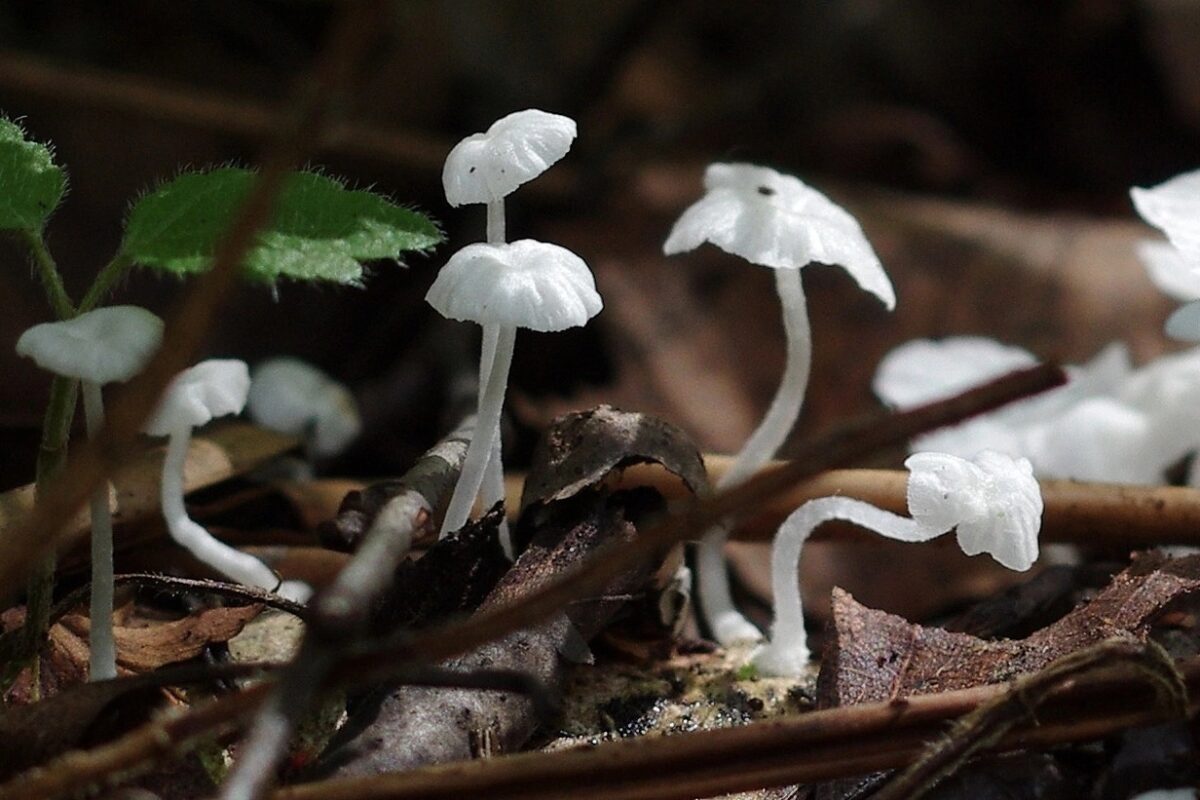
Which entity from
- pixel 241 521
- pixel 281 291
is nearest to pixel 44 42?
pixel 281 291

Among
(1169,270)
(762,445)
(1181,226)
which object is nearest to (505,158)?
(762,445)

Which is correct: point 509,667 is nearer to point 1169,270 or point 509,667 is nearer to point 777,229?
point 777,229

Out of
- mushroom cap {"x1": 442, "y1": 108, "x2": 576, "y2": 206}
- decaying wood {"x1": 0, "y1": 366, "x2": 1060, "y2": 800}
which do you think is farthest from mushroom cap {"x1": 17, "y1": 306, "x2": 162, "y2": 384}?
mushroom cap {"x1": 442, "y1": 108, "x2": 576, "y2": 206}

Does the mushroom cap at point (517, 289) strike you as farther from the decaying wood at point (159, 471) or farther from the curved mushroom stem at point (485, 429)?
the decaying wood at point (159, 471)

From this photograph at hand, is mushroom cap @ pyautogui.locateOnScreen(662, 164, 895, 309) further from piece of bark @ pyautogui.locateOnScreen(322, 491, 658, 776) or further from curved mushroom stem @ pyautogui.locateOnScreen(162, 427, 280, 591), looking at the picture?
curved mushroom stem @ pyautogui.locateOnScreen(162, 427, 280, 591)

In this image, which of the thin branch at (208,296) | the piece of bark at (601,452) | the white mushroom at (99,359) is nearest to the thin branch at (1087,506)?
the piece of bark at (601,452)

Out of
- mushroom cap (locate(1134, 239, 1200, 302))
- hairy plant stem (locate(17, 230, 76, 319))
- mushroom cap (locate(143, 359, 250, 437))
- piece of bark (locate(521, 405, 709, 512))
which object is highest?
hairy plant stem (locate(17, 230, 76, 319))
